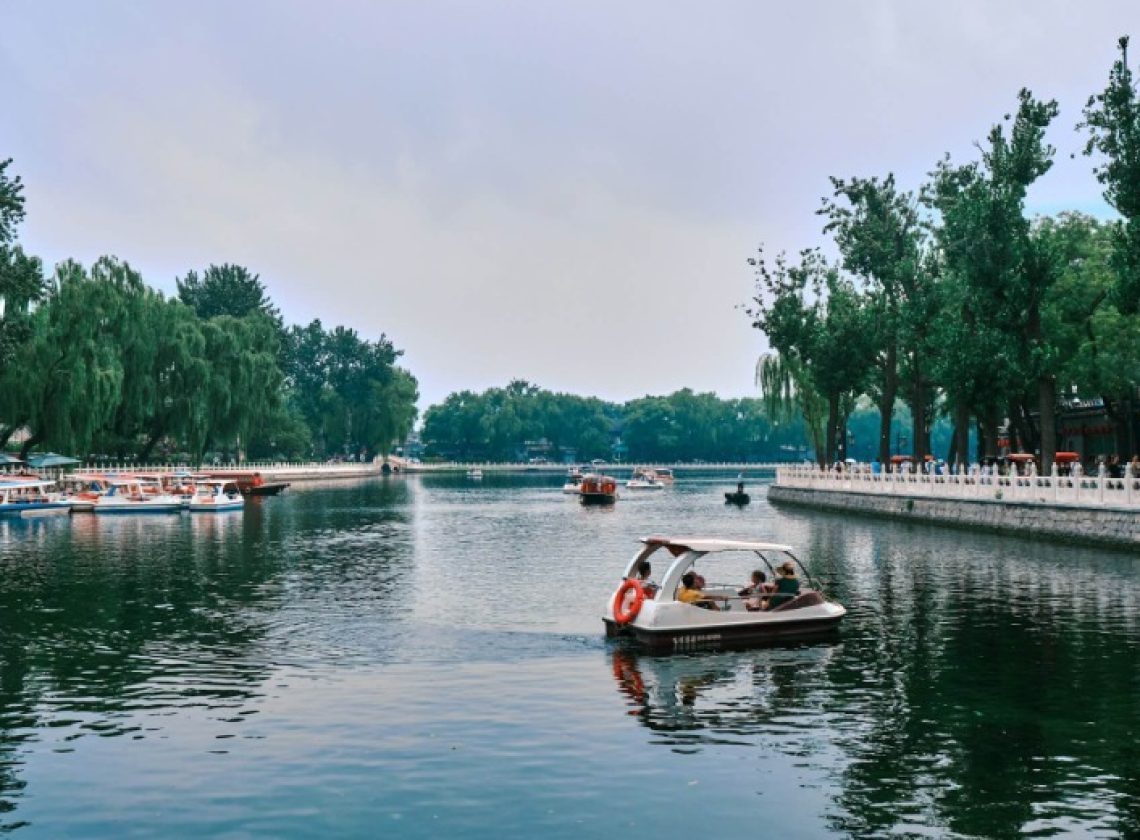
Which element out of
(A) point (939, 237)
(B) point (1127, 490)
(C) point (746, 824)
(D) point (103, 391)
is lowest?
(C) point (746, 824)

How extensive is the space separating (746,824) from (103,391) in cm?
6833

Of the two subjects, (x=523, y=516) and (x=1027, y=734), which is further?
(x=523, y=516)

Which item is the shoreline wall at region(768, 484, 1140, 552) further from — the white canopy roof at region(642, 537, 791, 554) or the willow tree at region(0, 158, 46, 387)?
the willow tree at region(0, 158, 46, 387)

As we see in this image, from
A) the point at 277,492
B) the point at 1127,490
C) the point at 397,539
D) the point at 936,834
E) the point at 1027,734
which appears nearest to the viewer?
the point at 936,834

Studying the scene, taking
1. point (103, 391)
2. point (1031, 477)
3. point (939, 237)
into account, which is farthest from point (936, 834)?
point (103, 391)

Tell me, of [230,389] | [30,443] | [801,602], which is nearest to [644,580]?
[801,602]

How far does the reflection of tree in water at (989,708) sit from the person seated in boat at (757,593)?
175cm

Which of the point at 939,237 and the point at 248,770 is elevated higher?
the point at 939,237

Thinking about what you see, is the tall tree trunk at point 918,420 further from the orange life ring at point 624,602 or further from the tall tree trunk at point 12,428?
the tall tree trunk at point 12,428

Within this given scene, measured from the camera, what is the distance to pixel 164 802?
44.0 ft

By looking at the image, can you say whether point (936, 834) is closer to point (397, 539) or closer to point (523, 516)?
point (397, 539)

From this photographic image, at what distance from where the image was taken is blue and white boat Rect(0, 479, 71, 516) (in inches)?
2584

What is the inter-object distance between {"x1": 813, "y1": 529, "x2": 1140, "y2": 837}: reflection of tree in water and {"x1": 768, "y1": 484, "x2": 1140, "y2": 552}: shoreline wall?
1046 cm

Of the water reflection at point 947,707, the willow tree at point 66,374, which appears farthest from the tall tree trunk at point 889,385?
the willow tree at point 66,374
